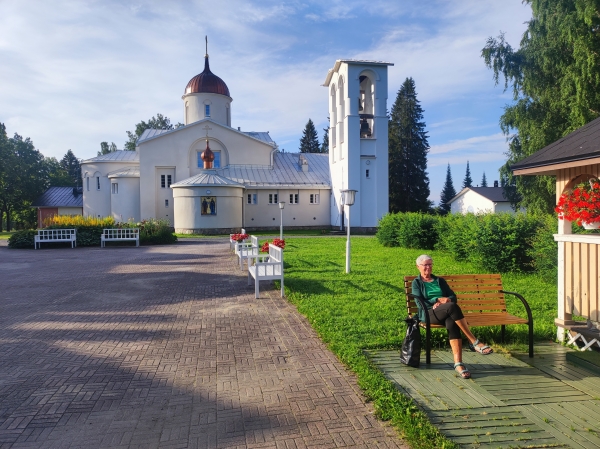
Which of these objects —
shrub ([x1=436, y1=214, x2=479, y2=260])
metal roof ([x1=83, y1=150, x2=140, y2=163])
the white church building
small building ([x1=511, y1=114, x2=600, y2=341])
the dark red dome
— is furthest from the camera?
the dark red dome

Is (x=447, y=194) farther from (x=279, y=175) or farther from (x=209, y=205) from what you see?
(x=209, y=205)

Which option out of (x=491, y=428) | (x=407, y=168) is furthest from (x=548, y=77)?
(x=407, y=168)

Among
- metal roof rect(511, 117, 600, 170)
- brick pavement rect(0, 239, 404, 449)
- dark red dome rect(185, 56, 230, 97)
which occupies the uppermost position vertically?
dark red dome rect(185, 56, 230, 97)

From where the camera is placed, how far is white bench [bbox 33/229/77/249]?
24094mm

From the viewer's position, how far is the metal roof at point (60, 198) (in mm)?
50375

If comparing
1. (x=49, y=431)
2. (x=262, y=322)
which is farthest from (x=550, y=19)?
(x=49, y=431)

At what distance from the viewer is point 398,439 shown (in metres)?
3.65

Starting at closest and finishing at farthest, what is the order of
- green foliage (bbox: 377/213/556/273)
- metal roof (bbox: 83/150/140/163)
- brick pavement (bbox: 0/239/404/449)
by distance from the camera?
brick pavement (bbox: 0/239/404/449), green foliage (bbox: 377/213/556/273), metal roof (bbox: 83/150/140/163)

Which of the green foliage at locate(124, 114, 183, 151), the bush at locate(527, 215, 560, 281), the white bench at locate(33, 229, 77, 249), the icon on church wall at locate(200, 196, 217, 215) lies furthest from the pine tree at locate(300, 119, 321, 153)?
the bush at locate(527, 215, 560, 281)

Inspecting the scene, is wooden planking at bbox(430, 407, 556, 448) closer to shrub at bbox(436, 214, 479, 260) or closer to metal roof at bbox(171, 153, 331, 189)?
shrub at bbox(436, 214, 479, 260)

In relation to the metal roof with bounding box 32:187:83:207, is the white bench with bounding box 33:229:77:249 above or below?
below

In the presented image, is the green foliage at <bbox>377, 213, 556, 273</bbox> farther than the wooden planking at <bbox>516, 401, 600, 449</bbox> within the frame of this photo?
Yes

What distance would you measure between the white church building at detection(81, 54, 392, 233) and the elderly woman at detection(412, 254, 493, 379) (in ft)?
93.1

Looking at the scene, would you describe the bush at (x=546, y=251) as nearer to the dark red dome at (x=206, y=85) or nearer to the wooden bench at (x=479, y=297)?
the wooden bench at (x=479, y=297)
